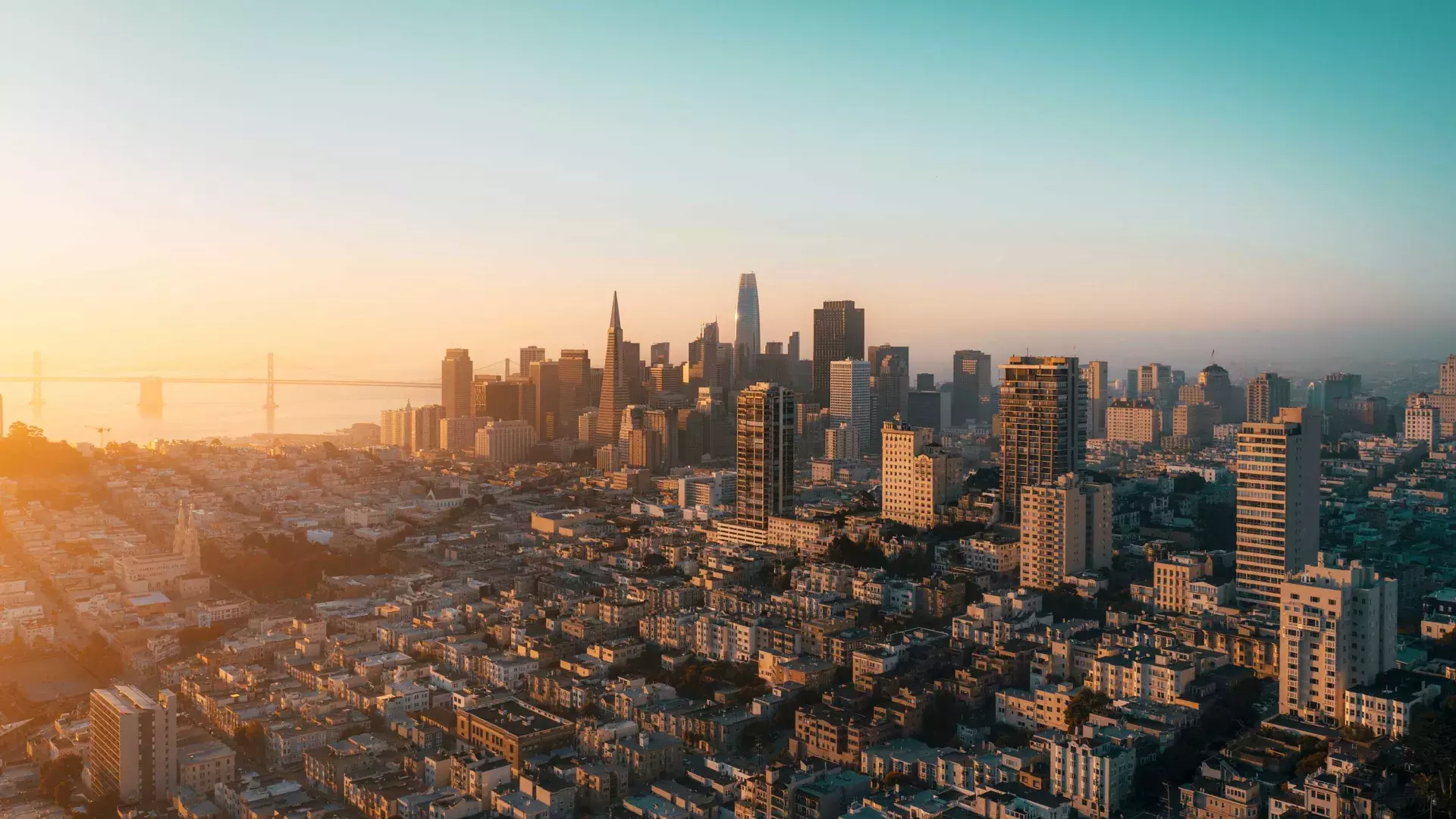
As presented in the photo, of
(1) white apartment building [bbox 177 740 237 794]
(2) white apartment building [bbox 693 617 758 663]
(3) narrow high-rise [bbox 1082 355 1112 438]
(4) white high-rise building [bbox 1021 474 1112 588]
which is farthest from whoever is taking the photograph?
(3) narrow high-rise [bbox 1082 355 1112 438]

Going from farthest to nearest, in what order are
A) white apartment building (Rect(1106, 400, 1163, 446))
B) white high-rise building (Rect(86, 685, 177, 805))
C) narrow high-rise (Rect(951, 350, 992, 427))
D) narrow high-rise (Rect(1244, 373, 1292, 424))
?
narrow high-rise (Rect(951, 350, 992, 427))
white apartment building (Rect(1106, 400, 1163, 446))
narrow high-rise (Rect(1244, 373, 1292, 424))
white high-rise building (Rect(86, 685, 177, 805))

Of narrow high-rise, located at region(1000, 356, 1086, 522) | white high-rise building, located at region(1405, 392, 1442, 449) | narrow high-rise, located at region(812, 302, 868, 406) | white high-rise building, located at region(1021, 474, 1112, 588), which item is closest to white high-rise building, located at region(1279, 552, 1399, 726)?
white high-rise building, located at region(1021, 474, 1112, 588)

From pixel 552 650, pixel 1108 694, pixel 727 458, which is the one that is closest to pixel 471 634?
pixel 552 650

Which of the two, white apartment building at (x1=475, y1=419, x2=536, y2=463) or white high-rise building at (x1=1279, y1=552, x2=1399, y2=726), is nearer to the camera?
white high-rise building at (x1=1279, y1=552, x2=1399, y2=726)

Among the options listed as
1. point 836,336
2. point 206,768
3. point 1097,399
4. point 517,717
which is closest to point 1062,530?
point 517,717

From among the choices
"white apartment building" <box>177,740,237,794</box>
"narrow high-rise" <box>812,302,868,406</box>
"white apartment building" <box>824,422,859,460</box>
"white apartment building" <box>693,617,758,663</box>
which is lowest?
"white apartment building" <box>177,740,237,794</box>

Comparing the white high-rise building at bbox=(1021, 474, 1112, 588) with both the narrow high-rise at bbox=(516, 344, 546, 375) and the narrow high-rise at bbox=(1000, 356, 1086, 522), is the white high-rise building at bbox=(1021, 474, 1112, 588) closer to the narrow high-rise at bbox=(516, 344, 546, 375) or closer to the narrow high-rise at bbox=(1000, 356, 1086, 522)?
the narrow high-rise at bbox=(1000, 356, 1086, 522)

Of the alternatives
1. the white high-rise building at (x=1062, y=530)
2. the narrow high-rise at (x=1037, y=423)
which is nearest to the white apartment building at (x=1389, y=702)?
the white high-rise building at (x=1062, y=530)

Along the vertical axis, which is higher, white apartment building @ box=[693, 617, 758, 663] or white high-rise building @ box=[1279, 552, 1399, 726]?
white high-rise building @ box=[1279, 552, 1399, 726]

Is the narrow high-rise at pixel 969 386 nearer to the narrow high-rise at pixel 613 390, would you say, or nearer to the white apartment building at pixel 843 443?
the white apartment building at pixel 843 443
